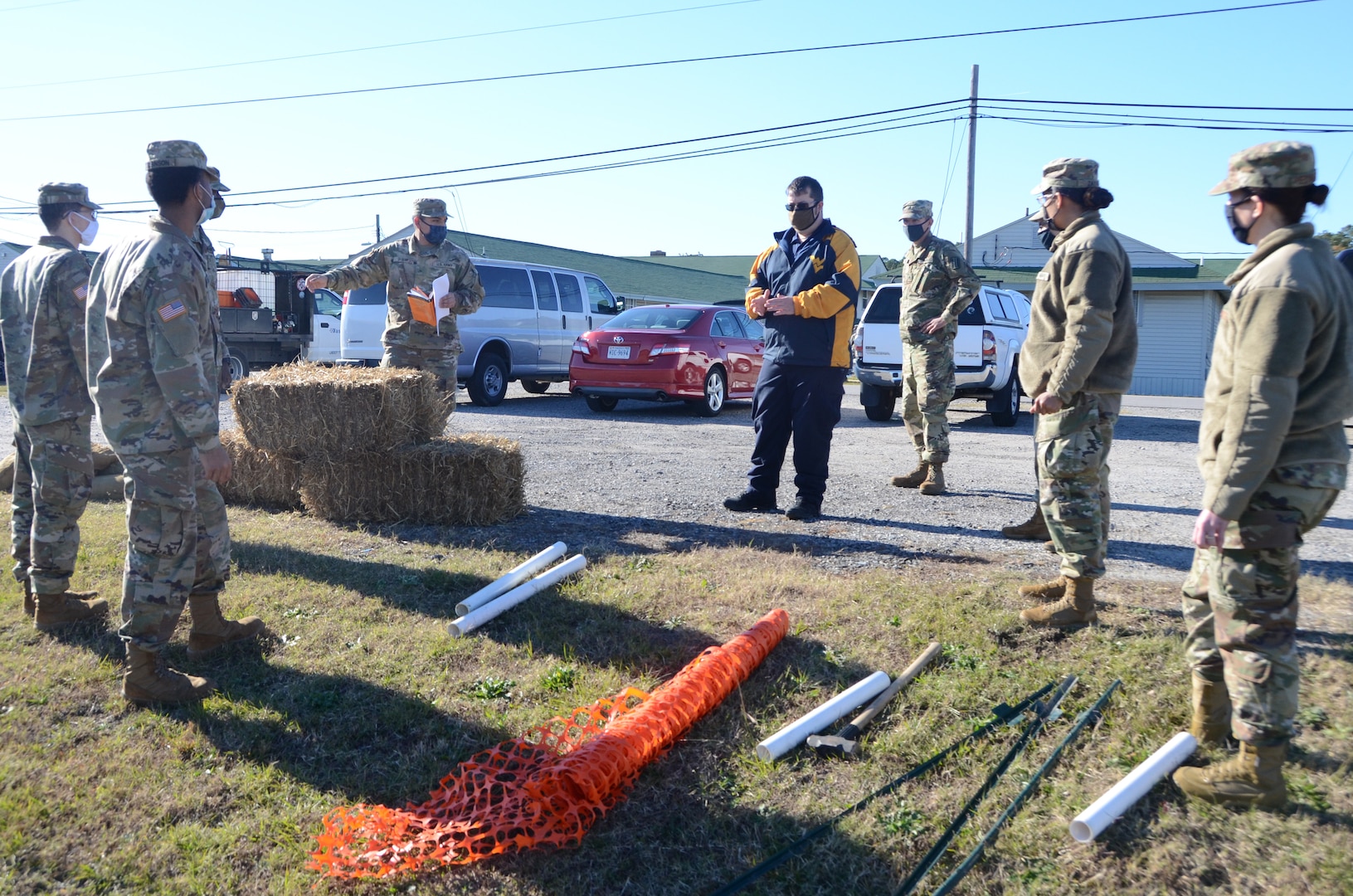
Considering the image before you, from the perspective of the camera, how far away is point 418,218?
684cm

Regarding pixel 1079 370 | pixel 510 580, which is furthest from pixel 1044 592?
pixel 510 580

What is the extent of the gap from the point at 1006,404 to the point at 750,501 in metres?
7.69

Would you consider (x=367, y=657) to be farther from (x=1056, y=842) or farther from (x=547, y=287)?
(x=547, y=287)

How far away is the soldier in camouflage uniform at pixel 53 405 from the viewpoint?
4.39 metres

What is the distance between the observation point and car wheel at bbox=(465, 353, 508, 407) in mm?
14078

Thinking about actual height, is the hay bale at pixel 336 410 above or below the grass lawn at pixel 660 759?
above

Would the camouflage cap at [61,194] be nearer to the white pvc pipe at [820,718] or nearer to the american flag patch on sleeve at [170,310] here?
the american flag patch on sleeve at [170,310]

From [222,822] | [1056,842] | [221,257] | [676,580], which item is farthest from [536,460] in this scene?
[221,257]

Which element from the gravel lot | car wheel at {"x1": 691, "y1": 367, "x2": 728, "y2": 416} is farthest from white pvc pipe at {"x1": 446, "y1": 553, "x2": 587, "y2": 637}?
car wheel at {"x1": 691, "y1": 367, "x2": 728, "y2": 416}

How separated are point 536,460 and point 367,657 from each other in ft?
16.4

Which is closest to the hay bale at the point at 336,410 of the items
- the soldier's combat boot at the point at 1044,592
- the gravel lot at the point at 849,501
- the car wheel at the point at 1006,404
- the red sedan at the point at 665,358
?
the gravel lot at the point at 849,501

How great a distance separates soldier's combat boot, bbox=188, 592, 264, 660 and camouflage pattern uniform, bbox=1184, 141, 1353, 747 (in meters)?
3.81

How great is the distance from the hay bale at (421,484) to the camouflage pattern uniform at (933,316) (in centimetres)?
317

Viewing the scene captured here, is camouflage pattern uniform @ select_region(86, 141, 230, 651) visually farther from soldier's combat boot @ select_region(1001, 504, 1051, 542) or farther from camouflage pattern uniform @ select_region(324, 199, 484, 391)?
soldier's combat boot @ select_region(1001, 504, 1051, 542)
